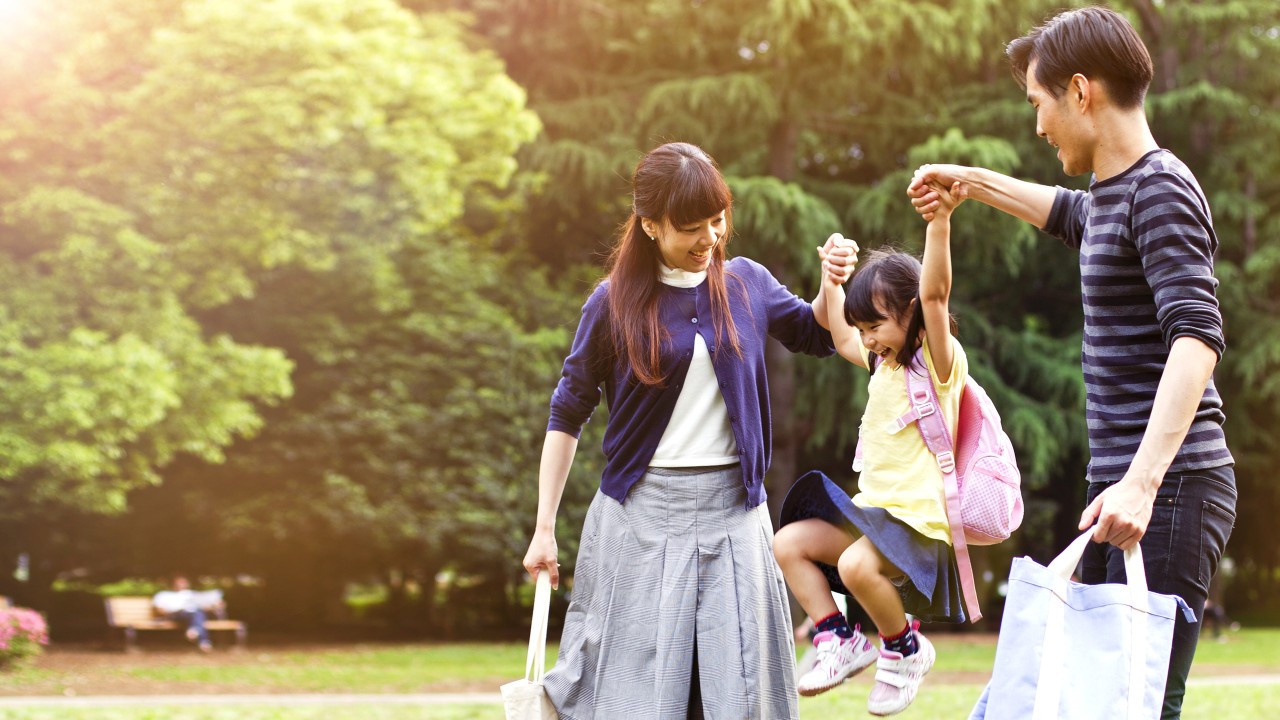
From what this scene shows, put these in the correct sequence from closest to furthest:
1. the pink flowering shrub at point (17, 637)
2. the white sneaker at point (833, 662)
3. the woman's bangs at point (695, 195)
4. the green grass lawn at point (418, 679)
Answer: the white sneaker at point (833, 662), the woman's bangs at point (695, 195), the green grass lawn at point (418, 679), the pink flowering shrub at point (17, 637)

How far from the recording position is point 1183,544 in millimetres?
2404

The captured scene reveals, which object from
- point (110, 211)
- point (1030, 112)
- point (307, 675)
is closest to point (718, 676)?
point (307, 675)

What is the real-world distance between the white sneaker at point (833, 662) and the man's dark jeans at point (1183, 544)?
0.61m

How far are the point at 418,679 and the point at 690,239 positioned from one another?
36.9 ft

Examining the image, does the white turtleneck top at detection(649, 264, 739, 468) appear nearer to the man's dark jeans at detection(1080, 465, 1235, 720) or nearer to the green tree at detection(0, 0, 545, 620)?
the man's dark jeans at detection(1080, 465, 1235, 720)

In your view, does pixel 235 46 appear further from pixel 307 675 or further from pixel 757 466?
pixel 757 466

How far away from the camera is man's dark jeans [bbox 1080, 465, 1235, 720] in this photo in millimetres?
2402

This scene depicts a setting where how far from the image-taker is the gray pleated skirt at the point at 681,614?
3.04 m

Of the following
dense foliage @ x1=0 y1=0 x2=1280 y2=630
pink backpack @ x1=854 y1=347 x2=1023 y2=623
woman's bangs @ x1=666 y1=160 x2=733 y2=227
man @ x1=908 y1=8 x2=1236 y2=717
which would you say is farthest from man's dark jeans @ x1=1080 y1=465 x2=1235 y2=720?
dense foliage @ x1=0 y1=0 x2=1280 y2=630

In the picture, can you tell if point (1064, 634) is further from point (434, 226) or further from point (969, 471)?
point (434, 226)

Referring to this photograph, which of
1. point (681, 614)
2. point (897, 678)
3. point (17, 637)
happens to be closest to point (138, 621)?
point (17, 637)

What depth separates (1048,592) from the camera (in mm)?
2354

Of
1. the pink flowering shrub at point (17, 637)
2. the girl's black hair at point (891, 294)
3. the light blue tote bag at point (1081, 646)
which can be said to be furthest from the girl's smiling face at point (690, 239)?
the pink flowering shrub at point (17, 637)

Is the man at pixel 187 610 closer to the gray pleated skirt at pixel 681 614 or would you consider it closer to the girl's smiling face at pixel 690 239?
the gray pleated skirt at pixel 681 614
